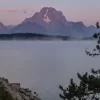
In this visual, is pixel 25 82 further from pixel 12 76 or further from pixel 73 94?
pixel 73 94

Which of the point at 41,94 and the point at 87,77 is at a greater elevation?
the point at 87,77

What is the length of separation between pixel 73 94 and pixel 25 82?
28572 millimetres

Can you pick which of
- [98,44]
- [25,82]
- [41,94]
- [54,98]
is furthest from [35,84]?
[98,44]

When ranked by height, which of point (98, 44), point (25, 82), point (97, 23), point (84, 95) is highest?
point (97, 23)

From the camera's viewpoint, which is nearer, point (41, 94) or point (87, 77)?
point (87, 77)

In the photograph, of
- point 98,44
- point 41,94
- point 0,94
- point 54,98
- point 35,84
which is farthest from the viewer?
point 35,84

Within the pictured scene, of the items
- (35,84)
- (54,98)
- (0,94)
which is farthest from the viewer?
(35,84)

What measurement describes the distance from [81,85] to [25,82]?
28693mm

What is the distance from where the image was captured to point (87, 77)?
11234 mm

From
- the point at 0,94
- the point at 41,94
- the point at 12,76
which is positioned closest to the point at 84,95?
the point at 0,94

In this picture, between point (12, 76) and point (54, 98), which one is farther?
point (12, 76)

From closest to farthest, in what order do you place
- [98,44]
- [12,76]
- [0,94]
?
1. [0,94]
2. [98,44]
3. [12,76]

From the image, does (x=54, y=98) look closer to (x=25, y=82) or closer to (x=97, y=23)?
(x=25, y=82)

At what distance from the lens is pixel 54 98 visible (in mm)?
27641
